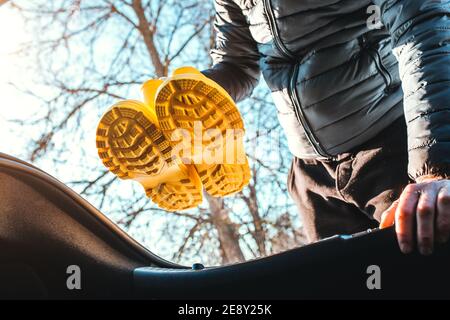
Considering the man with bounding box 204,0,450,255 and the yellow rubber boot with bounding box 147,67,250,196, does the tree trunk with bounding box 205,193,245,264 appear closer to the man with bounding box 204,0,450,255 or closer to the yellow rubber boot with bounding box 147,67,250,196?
the man with bounding box 204,0,450,255

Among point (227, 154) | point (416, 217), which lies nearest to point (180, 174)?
point (227, 154)

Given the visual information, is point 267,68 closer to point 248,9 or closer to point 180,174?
point 248,9

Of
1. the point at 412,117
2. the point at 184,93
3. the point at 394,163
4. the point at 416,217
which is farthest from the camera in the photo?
the point at 394,163

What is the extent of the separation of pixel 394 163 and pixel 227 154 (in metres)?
0.31

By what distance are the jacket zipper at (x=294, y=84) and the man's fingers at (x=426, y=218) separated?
62 cm

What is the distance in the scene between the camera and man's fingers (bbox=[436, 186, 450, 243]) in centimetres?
54

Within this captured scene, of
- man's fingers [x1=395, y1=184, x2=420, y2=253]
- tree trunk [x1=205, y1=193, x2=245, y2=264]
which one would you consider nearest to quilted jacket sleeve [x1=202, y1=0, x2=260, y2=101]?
man's fingers [x1=395, y1=184, x2=420, y2=253]

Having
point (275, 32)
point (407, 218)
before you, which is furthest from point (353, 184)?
point (407, 218)

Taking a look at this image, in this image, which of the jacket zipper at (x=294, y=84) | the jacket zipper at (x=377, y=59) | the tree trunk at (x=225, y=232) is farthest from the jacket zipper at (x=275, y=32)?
the tree trunk at (x=225, y=232)

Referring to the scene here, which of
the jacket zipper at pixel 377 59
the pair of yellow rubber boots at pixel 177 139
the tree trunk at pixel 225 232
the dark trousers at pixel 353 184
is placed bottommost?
the dark trousers at pixel 353 184

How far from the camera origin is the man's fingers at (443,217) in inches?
21.3

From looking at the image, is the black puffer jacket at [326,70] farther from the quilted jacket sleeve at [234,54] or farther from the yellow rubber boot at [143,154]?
the yellow rubber boot at [143,154]

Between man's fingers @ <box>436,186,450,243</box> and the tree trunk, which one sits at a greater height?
the tree trunk
